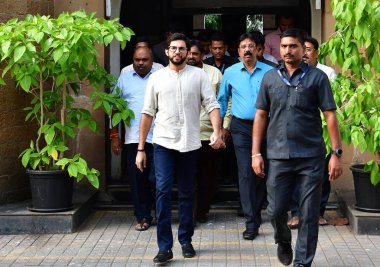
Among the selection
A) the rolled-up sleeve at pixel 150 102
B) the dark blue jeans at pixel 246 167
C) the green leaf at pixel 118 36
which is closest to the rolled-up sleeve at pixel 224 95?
the dark blue jeans at pixel 246 167

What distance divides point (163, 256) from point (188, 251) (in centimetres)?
35

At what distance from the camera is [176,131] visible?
7.56 metres

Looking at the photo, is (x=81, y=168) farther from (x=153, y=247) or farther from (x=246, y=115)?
(x=246, y=115)

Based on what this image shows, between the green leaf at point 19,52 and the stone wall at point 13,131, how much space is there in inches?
46.4

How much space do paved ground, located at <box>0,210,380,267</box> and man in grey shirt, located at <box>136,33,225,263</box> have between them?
39cm

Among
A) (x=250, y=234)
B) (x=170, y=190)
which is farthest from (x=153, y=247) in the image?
(x=250, y=234)

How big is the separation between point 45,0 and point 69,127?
1.80 meters

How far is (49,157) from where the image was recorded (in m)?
8.98

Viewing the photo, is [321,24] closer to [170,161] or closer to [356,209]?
[356,209]

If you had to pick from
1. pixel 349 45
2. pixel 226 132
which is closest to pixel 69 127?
pixel 226 132

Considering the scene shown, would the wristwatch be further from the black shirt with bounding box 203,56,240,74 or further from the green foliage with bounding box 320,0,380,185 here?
the black shirt with bounding box 203,56,240,74

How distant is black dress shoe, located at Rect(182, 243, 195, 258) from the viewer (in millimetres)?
7656

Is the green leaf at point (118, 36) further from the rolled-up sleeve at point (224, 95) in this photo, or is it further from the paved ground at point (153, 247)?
the paved ground at point (153, 247)

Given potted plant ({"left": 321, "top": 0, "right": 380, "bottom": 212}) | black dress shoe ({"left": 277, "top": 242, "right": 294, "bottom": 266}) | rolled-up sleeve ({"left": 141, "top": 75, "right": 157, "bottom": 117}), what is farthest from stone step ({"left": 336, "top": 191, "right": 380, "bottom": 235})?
rolled-up sleeve ({"left": 141, "top": 75, "right": 157, "bottom": 117})
